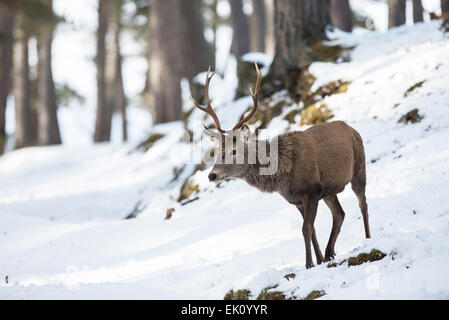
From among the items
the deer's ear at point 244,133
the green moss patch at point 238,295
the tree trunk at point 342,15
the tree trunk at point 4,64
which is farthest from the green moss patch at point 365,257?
the tree trunk at point 4,64

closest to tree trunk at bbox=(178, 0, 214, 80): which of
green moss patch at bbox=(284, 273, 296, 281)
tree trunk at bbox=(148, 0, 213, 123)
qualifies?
tree trunk at bbox=(148, 0, 213, 123)

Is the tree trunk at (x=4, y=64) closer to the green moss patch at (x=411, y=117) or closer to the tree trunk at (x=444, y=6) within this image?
the tree trunk at (x=444, y=6)

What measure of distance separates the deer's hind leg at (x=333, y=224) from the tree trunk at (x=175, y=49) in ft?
33.2

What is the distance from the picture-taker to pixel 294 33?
1077 centimetres

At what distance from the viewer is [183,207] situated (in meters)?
8.95

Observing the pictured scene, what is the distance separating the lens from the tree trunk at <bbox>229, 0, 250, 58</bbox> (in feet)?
58.4

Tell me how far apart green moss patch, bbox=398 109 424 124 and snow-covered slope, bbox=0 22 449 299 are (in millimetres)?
82

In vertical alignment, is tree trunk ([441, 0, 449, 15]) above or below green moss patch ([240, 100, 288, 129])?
above

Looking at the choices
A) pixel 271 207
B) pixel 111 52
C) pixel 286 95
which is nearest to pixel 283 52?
pixel 286 95

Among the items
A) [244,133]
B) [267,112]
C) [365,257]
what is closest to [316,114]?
[267,112]

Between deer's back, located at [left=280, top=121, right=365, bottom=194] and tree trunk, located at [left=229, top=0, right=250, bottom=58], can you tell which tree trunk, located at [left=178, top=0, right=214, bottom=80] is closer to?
tree trunk, located at [left=229, top=0, right=250, bottom=58]
